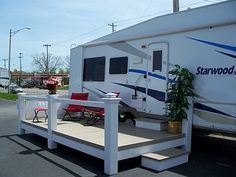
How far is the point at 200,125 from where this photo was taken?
7.41 m

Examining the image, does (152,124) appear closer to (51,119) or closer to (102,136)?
(102,136)

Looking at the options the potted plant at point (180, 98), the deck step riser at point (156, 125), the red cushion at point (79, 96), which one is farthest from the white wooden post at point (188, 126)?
the red cushion at point (79, 96)

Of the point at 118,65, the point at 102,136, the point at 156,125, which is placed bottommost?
the point at 102,136

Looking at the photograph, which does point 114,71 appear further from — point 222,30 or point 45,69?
point 45,69

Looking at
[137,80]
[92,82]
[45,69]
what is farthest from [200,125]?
[45,69]

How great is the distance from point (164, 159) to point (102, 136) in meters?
1.59

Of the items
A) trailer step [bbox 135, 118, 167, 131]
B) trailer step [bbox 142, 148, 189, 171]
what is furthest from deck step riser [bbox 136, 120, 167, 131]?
trailer step [bbox 142, 148, 189, 171]

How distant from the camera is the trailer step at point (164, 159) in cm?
613

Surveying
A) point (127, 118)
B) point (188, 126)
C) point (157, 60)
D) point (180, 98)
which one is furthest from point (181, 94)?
point (127, 118)

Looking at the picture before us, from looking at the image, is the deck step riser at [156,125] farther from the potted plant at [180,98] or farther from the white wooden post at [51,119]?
the white wooden post at [51,119]

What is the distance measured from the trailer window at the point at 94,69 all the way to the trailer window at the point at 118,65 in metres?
0.50

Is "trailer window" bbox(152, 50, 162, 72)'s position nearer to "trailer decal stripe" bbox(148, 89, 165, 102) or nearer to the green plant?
"trailer decal stripe" bbox(148, 89, 165, 102)

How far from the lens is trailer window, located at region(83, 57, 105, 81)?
10.6 metres

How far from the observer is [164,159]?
6188mm
